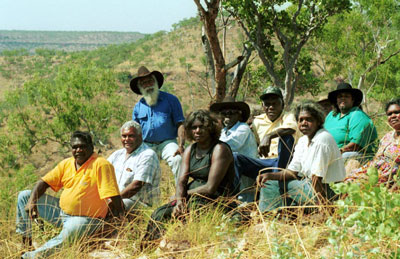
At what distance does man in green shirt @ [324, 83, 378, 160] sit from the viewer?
5.11 m

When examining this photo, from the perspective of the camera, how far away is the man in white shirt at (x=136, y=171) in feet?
14.2

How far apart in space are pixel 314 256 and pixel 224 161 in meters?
1.21

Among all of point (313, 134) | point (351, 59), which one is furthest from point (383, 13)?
point (313, 134)

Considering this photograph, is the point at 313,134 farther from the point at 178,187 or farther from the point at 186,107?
the point at 186,107

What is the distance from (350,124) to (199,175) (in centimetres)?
221

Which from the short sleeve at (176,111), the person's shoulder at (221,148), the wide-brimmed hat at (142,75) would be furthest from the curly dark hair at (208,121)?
the wide-brimmed hat at (142,75)

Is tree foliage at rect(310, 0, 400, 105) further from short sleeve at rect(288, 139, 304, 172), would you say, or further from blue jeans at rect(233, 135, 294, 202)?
short sleeve at rect(288, 139, 304, 172)

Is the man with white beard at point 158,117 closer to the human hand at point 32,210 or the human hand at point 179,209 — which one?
the human hand at point 179,209

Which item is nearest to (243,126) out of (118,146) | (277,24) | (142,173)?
(142,173)

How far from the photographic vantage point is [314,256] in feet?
8.89

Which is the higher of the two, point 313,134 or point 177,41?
point 177,41

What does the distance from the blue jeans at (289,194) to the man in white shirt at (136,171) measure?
3.66ft

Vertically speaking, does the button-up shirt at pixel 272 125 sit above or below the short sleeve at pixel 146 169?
above

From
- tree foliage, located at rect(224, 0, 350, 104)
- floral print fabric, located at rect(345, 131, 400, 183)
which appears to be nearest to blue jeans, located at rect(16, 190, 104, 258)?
floral print fabric, located at rect(345, 131, 400, 183)
